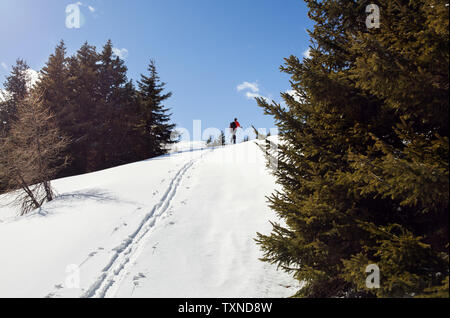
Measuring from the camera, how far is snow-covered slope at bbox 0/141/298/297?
493cm

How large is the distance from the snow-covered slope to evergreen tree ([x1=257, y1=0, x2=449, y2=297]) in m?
1.74

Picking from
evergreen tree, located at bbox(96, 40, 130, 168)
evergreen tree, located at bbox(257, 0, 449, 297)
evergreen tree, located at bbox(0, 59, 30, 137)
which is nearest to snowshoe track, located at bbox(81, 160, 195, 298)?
evergreen tree, located at bbox(257, 0, 449, 297)

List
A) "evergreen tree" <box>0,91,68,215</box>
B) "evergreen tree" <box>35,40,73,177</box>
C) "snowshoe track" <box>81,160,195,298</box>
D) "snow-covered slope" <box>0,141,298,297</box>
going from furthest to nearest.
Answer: "evergreen tree" <box>35,40,73,177</box>
"evergreen tree" <box>0,91,68,215</box>
"snow-covered slope" <box>0,141,298,297</box>
"snowshoe track" <box>81,160,195,298</box>

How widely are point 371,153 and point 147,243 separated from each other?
5.92 metres

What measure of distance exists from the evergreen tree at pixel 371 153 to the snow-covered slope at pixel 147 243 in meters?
1.74

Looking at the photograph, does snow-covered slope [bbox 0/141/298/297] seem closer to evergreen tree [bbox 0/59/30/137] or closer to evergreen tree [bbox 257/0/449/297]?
evergreen tree [bbox 257/0/449/297]

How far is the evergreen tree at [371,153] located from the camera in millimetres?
2945

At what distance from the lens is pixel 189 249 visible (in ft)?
20.5

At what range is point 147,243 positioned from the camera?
6.50 m
